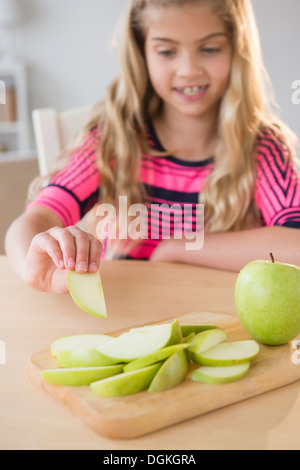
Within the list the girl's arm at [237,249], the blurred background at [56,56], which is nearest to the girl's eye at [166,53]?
the girl's arm at [237,249]

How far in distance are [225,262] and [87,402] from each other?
0.63 meters

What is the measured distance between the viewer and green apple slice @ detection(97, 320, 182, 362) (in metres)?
0.70

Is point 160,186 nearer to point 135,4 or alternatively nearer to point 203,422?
point 135,4

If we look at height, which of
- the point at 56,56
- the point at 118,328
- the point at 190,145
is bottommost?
the point at 118,328

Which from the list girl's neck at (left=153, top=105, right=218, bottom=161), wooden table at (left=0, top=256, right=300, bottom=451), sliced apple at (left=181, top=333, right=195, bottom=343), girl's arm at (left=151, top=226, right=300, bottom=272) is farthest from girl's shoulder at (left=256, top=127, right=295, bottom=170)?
sliced apple at (left=181, top=333, right=195, bottom=343)

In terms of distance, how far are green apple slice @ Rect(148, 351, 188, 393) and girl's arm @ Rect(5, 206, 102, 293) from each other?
25 centimetres

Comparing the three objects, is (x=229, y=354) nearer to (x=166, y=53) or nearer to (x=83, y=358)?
(x=83, y=358)

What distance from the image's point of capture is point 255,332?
0.80m

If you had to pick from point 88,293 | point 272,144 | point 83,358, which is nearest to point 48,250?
point 88,293

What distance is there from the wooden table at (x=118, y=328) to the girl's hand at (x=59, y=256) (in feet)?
0.10

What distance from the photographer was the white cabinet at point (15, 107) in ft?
13.9

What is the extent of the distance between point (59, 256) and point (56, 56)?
144 inches

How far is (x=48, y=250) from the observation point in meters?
0.92
